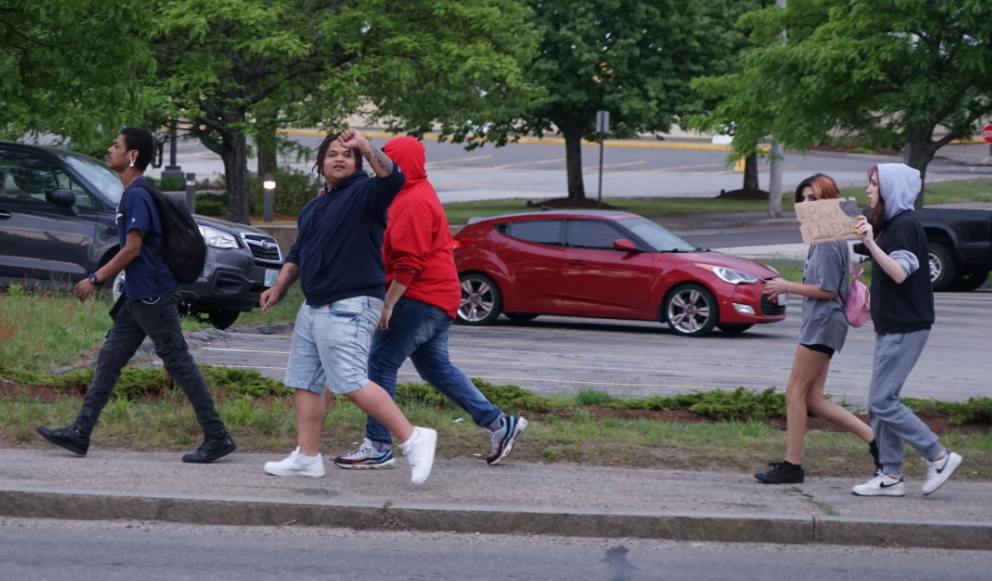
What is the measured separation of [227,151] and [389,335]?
1630 centimetres

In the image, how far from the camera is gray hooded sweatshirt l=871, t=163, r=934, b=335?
20.3 feet

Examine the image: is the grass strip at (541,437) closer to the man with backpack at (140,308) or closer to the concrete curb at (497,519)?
the man with backpack at (140,308)

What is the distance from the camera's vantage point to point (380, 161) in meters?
5.89

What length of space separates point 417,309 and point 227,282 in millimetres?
7027

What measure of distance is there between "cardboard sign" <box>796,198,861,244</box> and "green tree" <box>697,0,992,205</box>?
52.9 feet

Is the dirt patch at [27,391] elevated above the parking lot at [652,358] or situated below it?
above

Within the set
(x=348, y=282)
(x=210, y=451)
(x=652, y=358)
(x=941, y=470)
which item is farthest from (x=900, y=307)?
(x=652, y=358)

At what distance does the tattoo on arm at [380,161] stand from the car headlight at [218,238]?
7704mm

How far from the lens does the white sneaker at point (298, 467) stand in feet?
21.2

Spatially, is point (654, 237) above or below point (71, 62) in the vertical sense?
below

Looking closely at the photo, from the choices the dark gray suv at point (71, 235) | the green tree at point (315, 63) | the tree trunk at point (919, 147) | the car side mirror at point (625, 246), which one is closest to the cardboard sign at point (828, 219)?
the dark gray suv at point (71, 235)

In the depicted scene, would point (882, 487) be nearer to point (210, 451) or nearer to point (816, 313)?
point (816, 313)

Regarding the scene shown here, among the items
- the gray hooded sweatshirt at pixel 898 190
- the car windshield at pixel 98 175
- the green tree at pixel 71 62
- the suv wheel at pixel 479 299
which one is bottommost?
the suv wheel at pixel 479 299

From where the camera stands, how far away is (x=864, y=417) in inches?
322
